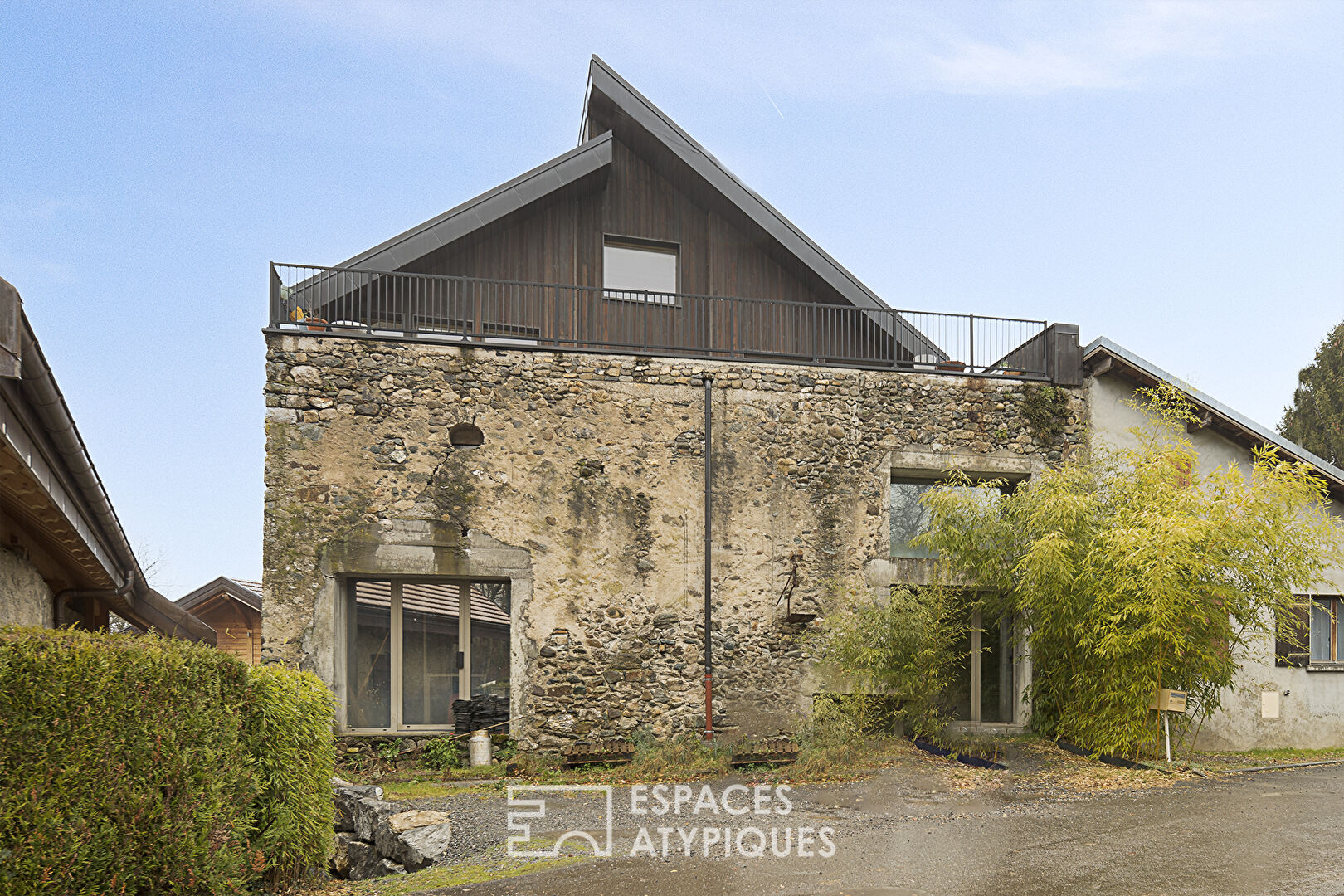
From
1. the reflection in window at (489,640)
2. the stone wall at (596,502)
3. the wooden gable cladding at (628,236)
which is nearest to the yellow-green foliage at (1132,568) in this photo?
the stone wall at (596,502)

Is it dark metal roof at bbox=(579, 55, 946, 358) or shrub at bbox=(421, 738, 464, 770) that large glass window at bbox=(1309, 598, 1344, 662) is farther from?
shrub at bbox=(421, 738, 464, 770)

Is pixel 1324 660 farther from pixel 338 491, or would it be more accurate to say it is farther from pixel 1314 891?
pixel 338 491

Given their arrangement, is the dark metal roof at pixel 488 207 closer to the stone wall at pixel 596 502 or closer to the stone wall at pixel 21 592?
the stone wall at pixel 596 502

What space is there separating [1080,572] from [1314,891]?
14.0 feet

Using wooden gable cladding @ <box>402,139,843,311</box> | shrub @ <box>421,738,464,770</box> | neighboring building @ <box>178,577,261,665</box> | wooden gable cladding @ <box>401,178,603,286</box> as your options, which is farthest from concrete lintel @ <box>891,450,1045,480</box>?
neighboring building @ <box>178,577,261,665</box>

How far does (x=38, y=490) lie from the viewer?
16.0ft

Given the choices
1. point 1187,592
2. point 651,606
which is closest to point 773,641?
point 651,606

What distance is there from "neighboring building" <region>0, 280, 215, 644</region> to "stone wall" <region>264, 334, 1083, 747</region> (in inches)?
71.4

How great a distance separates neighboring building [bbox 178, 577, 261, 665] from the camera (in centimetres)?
1478

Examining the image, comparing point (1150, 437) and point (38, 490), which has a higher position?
point (1150, 437)

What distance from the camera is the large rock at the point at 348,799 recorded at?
19.7 ft

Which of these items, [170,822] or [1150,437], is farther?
[1150,437]

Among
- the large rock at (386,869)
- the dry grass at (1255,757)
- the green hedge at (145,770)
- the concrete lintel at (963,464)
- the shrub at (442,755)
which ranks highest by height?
the concrete lintel at (963,464)

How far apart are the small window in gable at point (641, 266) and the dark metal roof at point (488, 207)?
1004 millimetres
